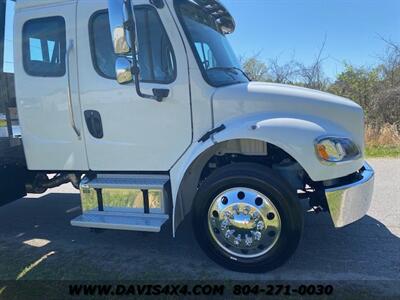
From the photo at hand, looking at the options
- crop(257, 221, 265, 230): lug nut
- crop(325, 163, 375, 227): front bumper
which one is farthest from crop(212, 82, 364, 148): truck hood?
crop(257, 221, 265, 230): lug nut

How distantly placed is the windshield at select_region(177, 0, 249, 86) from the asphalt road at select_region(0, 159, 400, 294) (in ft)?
5.79

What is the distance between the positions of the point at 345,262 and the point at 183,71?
2.30 m

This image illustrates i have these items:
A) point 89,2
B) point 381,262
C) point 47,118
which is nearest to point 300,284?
point 381,262

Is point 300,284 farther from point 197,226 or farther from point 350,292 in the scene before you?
point 197,226

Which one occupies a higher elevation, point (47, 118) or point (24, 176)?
point (47, 118)

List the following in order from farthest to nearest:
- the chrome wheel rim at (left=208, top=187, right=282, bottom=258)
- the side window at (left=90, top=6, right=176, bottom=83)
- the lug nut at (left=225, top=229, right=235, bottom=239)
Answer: the side window at (left=90, top=6, right=176, bottom=83), the lug nut at (left=225, top=229, right=235, bottom=239), the chrome wheel rim at (left=208, top=187, right=282, bottom=258)

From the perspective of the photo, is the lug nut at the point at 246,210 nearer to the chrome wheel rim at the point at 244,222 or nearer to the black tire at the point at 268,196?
the chrome wheel rim at the point at 244,222

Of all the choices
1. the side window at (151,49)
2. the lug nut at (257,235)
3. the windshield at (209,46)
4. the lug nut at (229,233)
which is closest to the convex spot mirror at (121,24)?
the side window at (151,49)

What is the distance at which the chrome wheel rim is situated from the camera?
11.4 ft

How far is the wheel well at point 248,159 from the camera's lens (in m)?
3.75

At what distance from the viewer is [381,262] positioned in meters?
3.71

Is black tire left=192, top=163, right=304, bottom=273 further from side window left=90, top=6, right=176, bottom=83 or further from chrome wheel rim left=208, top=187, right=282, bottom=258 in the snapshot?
side window left=90, top=6, right=176, bottom=83

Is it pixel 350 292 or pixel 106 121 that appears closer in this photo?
pixel 350 292

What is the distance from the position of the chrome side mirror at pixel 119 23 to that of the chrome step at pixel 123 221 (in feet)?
5.19
